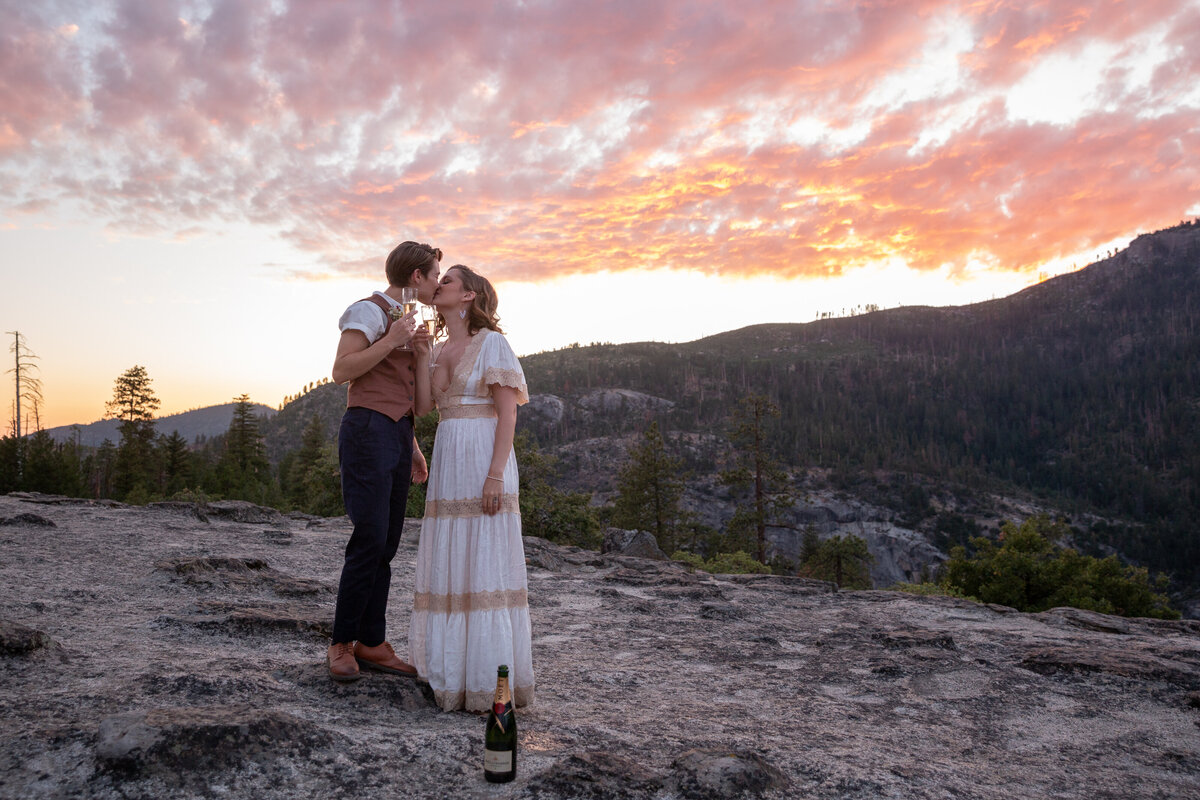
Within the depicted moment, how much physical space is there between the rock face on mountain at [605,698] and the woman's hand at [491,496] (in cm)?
119

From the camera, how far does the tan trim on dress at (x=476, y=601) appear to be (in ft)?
13.8

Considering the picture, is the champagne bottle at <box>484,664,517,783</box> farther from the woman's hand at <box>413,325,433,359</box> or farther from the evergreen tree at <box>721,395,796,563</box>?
the evergreen tree at <box>721,395,796,563</box>

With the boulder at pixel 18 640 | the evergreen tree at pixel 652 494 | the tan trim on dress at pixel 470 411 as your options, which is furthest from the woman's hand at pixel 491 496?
the evergreen tree at pixel 652 494

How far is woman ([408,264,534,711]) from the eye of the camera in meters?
4.20

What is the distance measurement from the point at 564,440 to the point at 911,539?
251 ft

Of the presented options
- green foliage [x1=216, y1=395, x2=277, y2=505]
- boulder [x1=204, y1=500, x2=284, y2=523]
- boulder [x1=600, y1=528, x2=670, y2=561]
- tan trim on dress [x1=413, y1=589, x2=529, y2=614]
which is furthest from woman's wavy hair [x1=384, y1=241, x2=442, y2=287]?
green foliage [x1=216, y1=395, x2=277, y2=505]

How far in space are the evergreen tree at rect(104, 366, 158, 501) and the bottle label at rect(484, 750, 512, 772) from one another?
52497 millimetres

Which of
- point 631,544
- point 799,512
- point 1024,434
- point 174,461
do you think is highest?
point 174,461

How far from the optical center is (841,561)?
1705 inches

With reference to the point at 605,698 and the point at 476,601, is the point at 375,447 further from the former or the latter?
the point at 605,698

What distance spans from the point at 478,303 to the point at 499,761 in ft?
8.73

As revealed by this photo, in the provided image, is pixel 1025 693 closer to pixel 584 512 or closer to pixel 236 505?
pixel 236 505

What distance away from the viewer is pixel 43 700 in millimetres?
3697

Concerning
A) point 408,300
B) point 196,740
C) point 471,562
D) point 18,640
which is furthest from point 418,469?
point 18,640
